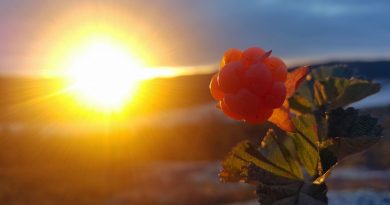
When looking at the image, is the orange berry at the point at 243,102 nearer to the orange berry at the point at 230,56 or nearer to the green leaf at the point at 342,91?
the orange berry at the point at 230,56

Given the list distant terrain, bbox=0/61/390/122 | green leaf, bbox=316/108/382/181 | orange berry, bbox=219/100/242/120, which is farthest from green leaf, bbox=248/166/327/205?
distant terrain, bbox=0/61/390/122

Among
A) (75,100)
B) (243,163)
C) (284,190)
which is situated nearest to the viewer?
(284,190)

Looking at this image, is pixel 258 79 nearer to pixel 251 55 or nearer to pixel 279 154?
pixel 251 55

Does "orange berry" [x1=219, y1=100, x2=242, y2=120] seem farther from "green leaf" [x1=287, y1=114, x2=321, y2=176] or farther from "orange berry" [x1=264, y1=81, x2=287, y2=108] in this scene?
"green leaf" [x1=287, y1=114, x2=321, y2=176]

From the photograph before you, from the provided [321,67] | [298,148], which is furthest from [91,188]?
[298,148]

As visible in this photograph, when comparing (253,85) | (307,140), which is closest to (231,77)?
(253,85)

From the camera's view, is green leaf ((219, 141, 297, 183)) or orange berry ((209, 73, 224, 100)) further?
green leaf ((219, 141, 297, 183))
